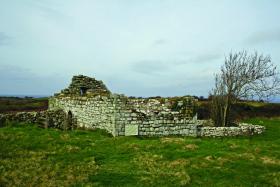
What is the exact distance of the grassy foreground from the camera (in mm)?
12594

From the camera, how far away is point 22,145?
1752 centimetres

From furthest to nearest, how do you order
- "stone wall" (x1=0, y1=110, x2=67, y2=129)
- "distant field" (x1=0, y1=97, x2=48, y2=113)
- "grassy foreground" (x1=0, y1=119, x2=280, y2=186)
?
"distant field" (x1=0, y1=97, x2=48, y2=113)
"stone wall" (x1=0, y1=110, x2=67, y2=129)
"grassy foreground" (x1=0, y1=119, x2=280, y2=186)

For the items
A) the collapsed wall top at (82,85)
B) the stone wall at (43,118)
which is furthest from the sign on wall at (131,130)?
the collapsed wall top at (82,85)

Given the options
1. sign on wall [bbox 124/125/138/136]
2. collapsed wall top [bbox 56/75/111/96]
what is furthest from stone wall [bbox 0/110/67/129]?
sign on wall [bbox 124/125/138/136]


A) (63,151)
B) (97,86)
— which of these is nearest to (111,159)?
(63,151)

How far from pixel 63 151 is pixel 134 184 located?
561cm

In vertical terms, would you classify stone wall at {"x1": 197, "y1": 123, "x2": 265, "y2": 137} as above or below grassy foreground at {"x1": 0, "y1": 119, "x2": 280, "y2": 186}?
above

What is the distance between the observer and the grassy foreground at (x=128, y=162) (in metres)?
12.6

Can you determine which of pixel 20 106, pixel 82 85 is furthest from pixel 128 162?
pixel 20 106

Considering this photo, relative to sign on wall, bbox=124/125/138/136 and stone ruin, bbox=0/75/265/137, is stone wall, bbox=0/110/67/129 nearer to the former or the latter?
stone ruin, bbox=0/75/265/137

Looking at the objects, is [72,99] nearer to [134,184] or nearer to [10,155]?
[10,155]

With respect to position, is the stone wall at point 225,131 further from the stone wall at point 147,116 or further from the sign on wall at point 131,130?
the sign on wall at point 131,130

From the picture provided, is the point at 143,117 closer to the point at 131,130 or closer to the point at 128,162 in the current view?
the point at 131,130

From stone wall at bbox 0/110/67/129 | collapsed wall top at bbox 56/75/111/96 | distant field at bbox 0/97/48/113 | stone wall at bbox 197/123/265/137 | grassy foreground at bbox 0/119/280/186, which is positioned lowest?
grassy foreground at bbox 0/119/280/186
